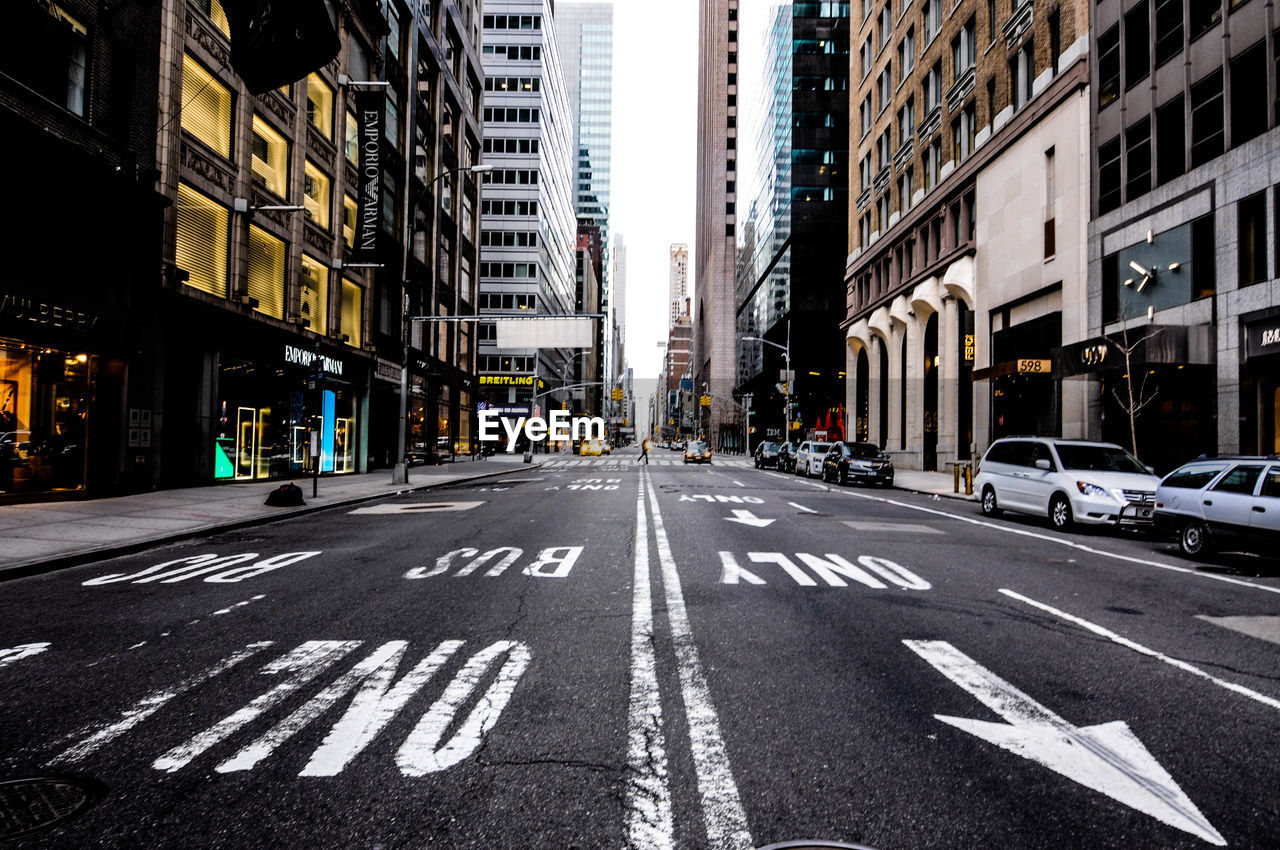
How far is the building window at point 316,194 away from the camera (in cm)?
2707

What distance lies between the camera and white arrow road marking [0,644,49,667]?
5.39 metres

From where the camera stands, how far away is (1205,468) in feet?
38.1

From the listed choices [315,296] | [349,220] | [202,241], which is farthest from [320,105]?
[202,241]

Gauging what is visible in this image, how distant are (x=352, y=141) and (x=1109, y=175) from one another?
28.5 m

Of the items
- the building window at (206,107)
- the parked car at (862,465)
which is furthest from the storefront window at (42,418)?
the parked car at (862,465)

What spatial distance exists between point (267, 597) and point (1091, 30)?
3097cm

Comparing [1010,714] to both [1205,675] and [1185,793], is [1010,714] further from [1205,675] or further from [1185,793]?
[1205,675]

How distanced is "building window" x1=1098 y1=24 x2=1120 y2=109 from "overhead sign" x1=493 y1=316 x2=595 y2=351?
20667 millimetres

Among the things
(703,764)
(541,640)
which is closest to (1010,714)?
(703,764)

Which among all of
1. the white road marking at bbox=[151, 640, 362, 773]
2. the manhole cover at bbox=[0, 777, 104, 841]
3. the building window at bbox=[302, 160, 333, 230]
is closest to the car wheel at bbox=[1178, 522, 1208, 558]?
the white road marking at bbox=[151, 640, 362, 773]

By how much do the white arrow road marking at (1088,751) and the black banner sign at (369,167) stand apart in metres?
28.9

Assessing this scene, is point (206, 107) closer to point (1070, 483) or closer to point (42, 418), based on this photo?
point (42, 418)

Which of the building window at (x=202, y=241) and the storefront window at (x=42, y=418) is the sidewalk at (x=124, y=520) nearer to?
the storefront window at (x=42, y=418)

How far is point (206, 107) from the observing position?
2083cm
